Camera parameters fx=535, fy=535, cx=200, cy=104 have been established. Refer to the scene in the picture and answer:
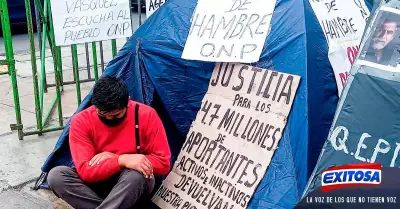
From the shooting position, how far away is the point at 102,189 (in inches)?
133

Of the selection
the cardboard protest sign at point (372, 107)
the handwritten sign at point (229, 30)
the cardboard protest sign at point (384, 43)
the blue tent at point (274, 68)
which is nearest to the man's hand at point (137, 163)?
the blue tent at point (274, 68)

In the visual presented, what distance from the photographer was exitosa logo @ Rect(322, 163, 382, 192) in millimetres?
2395

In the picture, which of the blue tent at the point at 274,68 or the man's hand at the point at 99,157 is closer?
the blue tent at the point at 274,68

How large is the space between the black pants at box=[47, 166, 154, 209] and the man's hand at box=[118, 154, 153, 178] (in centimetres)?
3

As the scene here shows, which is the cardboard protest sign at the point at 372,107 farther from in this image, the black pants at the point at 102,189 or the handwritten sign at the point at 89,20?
the handwritten sign at the point at 89,20

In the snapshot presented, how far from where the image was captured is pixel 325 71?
10.5 ft

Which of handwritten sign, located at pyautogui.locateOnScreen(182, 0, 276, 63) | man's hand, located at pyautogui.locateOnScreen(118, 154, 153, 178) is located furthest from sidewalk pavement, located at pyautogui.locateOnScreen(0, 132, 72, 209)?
handwritten sign, located at pyautogui.locateOnScreen(182, 0, 276, 63)

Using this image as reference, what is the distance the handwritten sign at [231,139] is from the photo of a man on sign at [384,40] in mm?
611

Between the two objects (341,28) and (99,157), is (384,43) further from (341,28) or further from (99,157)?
(99,157)

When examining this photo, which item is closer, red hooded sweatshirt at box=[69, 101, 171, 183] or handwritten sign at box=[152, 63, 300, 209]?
handwritten sign at box=[152, 63, 300, 209]

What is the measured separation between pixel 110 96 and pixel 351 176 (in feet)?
4.66

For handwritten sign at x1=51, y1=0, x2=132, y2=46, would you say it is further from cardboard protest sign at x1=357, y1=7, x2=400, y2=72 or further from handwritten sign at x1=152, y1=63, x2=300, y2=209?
cardboard protest sign at x1=357, y1=7, x2=400, y2=72

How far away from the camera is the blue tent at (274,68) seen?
10.0ft

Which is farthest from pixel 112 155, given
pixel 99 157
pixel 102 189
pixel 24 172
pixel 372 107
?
pixel 372 107
